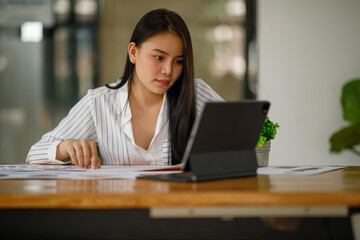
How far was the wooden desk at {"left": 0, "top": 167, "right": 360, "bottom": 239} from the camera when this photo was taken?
887 mm

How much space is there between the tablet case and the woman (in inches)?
29.3

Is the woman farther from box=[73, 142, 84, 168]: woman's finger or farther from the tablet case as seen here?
the tablet case

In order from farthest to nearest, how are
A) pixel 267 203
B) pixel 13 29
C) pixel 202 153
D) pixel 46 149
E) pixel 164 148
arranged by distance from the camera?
pixel 13 29 → pixel 164 148 → pixel 46 149 → pixel 202 153 → pixel 267 203

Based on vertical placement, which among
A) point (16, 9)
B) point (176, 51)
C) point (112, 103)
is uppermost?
point (16, 9)

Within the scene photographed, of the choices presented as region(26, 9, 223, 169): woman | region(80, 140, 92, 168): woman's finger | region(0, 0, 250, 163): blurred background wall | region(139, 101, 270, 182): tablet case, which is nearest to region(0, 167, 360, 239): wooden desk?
region(139, 101, 270, 182): tablet case

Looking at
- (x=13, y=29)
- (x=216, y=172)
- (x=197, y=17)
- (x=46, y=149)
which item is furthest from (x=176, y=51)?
(x=13, y=29)

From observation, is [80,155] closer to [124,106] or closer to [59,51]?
[124,106]

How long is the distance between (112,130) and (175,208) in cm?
117

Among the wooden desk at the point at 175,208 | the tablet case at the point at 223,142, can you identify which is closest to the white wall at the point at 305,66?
the tablet case at the point at 223,142

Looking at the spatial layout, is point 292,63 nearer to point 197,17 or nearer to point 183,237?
point 197,17

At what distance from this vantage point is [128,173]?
52.4 inches

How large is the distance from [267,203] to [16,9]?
388cm

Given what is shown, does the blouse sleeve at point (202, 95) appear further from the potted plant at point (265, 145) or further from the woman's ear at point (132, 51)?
the potted plant at point (265, 145)

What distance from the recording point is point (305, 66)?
4.30 m
